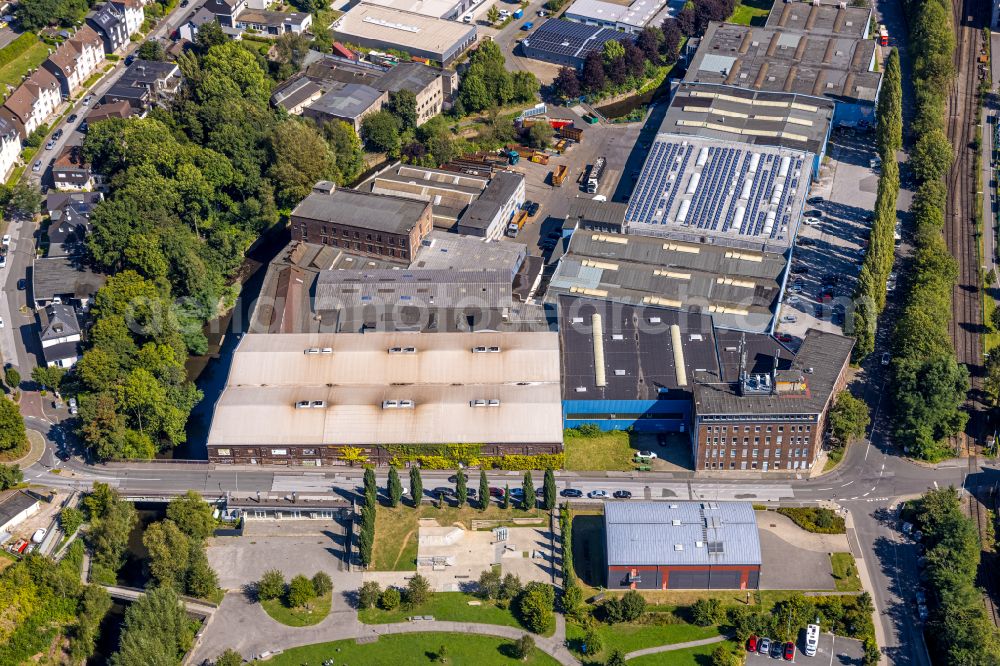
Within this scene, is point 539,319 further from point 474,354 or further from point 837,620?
point 837,620

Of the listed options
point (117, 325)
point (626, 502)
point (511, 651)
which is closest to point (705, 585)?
point (626, 502)

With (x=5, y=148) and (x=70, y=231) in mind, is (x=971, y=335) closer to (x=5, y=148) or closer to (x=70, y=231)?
(x=70, y=231)

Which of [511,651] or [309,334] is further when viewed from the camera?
A: [309,334]

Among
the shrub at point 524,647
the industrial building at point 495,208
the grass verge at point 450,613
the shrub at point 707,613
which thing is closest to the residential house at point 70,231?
the industrial building at point 495,208

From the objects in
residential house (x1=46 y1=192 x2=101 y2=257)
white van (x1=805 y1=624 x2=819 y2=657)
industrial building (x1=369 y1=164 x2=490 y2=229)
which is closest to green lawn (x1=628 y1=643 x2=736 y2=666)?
white van (x1=805 y1=624 x2=819 y2=657)

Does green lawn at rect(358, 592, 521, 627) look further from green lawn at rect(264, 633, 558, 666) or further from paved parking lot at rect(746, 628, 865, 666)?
paved parking lot at rect(746, 628, 865, 666)
